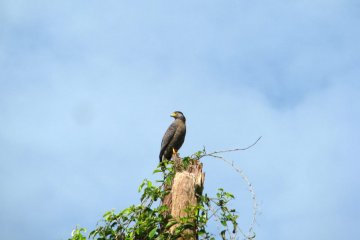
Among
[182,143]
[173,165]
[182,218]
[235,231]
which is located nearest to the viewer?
[182,218]

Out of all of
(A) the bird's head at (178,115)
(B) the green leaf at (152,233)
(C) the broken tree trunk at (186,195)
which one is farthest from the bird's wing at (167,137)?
(B) the green leaf at (152,233)

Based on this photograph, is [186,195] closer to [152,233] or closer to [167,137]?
[152,233]

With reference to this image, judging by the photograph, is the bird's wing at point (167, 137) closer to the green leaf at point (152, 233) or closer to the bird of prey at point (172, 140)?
the bird of prey at point (172, 140)

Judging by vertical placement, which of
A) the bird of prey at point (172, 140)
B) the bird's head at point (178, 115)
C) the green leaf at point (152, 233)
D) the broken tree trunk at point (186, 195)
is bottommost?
the green leaf at point (152, 233)

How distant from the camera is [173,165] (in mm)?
6098

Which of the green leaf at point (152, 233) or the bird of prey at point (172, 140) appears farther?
the bird of prey at point (172, 140)

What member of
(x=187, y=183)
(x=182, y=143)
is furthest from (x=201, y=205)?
(x=182, y=143)

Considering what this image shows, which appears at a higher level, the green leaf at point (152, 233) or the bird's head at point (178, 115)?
the bird's head at point (178, 115)

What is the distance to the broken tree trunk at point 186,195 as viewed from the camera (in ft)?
17.3

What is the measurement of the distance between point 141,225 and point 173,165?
0.89 m

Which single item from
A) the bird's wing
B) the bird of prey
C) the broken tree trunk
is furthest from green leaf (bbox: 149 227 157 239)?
the bird's wing

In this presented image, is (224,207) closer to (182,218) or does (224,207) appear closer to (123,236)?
(182,218)

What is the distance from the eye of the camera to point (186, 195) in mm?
5477

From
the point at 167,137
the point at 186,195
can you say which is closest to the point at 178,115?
the point at 167,137
